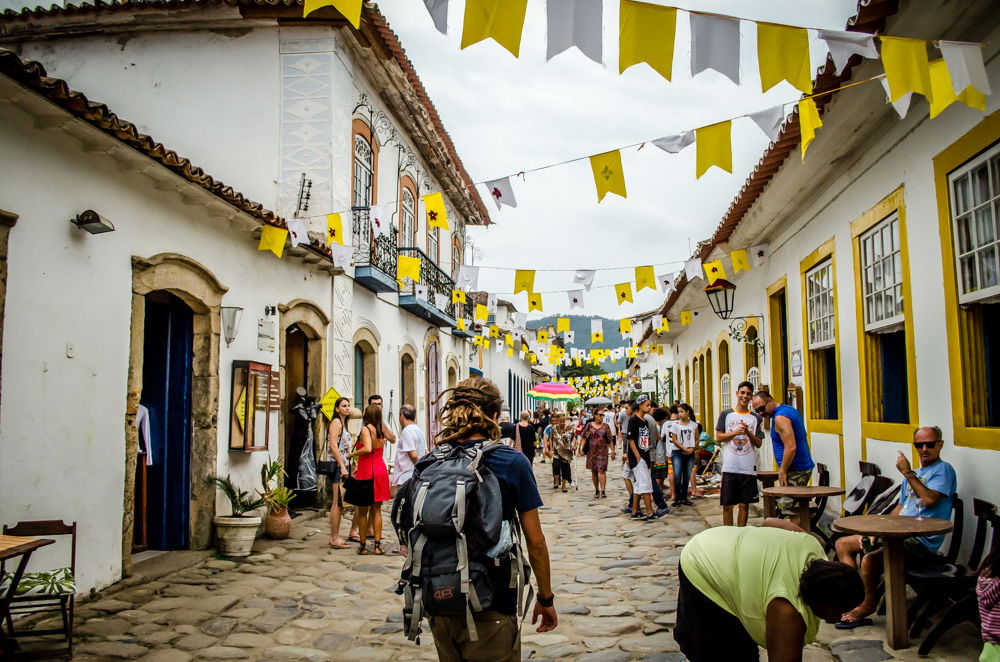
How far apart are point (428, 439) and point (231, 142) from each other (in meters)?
9.47

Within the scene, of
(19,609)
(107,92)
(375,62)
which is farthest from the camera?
(375,62)

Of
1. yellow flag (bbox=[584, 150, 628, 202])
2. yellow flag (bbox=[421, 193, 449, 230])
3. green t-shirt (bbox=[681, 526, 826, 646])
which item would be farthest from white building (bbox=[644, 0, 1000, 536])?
yellow flag (bbox=[421, 193, 449, 230])

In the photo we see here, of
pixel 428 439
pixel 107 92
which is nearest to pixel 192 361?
pixel 107 92

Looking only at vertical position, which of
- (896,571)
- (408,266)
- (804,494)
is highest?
(408,266)

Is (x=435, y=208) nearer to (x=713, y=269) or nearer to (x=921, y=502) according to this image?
(x=713, y=269)

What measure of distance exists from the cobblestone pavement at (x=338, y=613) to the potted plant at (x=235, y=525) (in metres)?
0.17

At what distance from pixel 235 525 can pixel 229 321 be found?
215cm

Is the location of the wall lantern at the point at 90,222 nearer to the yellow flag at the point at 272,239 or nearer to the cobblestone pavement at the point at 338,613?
the yellow flag at the point at 272,239

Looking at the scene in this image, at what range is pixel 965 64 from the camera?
3861 millimetres

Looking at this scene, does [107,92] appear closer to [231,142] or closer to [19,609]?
[231,142]

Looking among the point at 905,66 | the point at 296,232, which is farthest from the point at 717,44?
the point at 296,232

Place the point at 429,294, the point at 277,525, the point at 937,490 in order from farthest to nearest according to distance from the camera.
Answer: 1. the point at 429,294
2. the point at 277,525
3. the point at 937,490

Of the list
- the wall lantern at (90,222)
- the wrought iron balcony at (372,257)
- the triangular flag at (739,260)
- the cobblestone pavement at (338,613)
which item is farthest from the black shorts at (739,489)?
the wrought iron balcony at (372,257)

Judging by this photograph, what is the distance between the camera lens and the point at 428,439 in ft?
58.4
